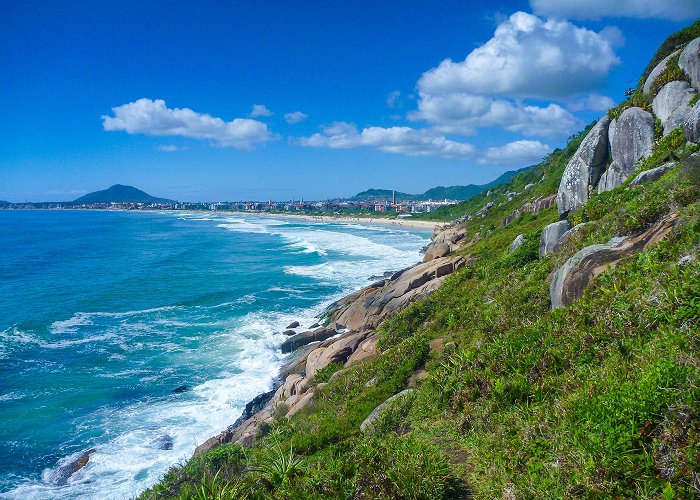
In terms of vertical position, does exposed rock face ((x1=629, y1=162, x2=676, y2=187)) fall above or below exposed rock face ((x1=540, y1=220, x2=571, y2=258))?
above

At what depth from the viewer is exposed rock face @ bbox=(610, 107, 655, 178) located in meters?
17.0

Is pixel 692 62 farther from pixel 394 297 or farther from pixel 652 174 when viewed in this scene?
pixel 394 297

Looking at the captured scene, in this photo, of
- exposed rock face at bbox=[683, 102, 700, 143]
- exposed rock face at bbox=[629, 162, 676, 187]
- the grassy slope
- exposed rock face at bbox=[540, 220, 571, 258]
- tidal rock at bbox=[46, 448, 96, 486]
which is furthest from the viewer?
exposed rock face at bbox=[540, 220, 571, 258]

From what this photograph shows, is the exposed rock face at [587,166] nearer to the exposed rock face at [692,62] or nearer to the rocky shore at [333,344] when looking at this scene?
the exposed rock face at [692,62]

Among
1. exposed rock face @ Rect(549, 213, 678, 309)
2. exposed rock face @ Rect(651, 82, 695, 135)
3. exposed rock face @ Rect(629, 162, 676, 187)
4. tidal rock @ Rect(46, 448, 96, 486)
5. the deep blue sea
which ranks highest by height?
exposed rock face @ Rect(651, 82, 695, 135)

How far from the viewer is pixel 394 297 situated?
26.7 metres

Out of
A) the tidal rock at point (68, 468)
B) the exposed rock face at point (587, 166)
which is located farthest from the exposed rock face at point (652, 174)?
the tidal rock at point (68, 468)

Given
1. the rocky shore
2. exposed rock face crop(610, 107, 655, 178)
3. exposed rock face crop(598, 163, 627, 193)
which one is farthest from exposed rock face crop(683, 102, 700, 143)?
the rocky shore

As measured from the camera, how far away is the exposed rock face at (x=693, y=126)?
44.9 ft

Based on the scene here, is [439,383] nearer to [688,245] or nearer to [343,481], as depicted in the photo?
[343,481]

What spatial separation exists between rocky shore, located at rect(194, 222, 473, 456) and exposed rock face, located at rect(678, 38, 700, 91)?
14.2 metres

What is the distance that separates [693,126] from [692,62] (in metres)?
5.09

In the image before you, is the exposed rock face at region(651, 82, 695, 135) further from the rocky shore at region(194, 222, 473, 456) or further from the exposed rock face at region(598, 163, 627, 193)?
the rocky shore at region(194, 222, 473, 456)

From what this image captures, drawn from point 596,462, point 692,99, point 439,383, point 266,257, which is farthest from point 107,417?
point 266,257
